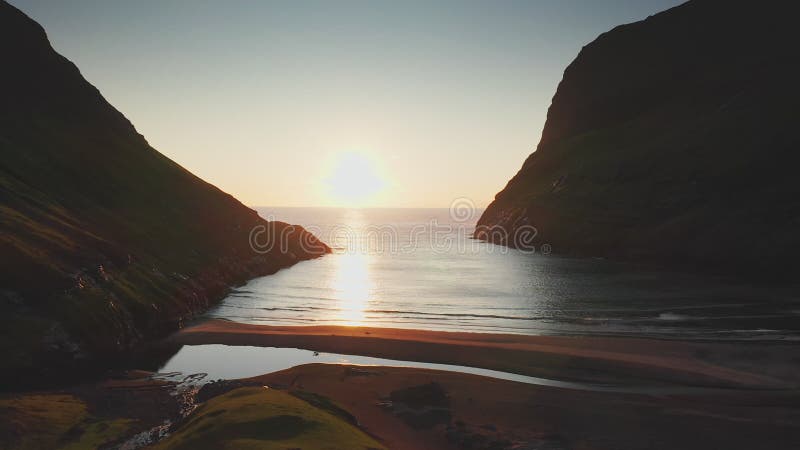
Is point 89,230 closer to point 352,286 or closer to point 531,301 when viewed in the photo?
point 352,286

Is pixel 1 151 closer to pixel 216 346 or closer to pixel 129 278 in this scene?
pixel 129 278

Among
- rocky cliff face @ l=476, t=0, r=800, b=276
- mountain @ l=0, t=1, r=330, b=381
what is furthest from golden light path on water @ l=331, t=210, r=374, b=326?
rocky cliff face @ l=476, t=0, r=800, b=276

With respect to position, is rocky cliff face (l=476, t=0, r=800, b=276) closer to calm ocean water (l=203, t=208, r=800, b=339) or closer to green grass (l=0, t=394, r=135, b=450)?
calm ocean water (l=203, t=208, r=800, b=339)

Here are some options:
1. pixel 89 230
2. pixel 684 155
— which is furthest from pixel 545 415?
pixel 684 155

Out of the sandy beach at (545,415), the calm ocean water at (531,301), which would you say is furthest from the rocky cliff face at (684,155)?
the sandy beach at (545,415)

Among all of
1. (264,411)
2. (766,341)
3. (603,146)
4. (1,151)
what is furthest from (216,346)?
(603,146)
